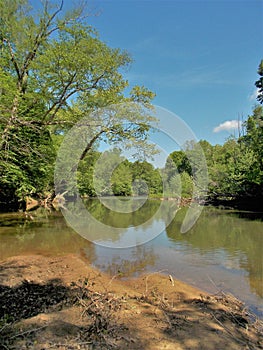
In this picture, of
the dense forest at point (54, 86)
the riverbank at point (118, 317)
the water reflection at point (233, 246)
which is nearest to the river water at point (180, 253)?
the water reflection at point (233, 246)

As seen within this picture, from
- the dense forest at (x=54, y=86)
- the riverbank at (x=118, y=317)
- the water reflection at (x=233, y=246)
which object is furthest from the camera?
the dense forest at (x=54, y=86)

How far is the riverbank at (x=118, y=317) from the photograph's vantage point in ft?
8.59

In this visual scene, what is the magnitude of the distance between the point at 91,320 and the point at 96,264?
3564mm

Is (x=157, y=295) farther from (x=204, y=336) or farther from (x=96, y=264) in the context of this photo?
(x=96, y=264)

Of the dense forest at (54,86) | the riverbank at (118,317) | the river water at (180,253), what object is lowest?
the river water at (180,253)

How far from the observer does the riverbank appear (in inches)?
103

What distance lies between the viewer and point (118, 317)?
3184 mm

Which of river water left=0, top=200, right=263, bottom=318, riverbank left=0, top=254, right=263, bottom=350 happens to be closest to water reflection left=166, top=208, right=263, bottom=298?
river water left=0, top=200, right=263, bottom=318

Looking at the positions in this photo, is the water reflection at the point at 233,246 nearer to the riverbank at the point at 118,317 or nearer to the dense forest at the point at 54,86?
the riverbank at the point at 118,317

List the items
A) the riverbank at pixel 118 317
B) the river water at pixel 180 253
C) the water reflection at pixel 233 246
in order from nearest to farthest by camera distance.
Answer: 1. the riverbank at pixel 118 317
2. the river water at pixel 180 253
3. the water reflection at pixel 233 246

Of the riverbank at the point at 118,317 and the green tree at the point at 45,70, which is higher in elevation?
the green tree at the point at 45,70

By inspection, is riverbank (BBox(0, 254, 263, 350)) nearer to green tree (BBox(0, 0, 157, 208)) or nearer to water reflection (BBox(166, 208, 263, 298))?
water reflection (BBox(166, 208, 263, 298))

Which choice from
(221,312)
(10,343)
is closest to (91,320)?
(10,343)

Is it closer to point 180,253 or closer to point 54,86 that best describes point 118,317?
point 180,253
